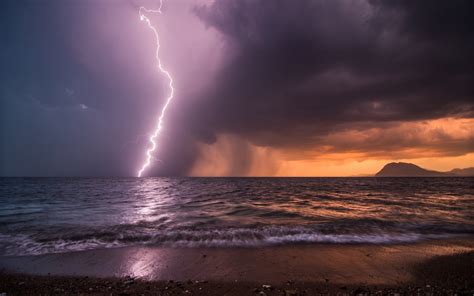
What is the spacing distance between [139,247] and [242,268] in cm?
501

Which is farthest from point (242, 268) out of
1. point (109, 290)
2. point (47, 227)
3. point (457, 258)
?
point (47, 227)

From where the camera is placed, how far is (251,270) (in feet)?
23.3

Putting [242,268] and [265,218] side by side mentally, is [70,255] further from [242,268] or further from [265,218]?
[265,218]

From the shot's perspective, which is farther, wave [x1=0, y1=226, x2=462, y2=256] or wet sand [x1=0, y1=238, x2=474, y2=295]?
wave [x1=0, y1=226, x2=462, y2=256]

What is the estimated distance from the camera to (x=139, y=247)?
9.88 m

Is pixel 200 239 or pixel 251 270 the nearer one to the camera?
pixel 251 270

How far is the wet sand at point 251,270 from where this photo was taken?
5946mm

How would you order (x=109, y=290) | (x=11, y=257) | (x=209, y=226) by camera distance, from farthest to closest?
(x=209, y=226)
(x=11, y=257)
(x=109, y=290)

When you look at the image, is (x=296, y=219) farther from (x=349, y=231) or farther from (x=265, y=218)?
(x=349, y=231)

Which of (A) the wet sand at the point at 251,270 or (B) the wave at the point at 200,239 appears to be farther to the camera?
(B) the wave at the point at 200,239

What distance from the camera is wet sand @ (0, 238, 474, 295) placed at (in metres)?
5.95

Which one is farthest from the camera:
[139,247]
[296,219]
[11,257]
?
[296,219]

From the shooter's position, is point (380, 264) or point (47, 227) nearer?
point (380, 264)

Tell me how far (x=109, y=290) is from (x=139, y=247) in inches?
164
